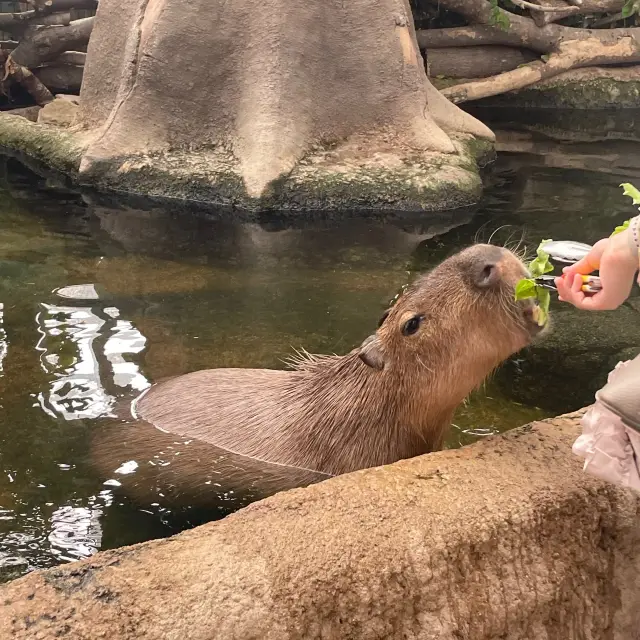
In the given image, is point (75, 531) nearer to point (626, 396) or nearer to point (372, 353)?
point (372, 353)

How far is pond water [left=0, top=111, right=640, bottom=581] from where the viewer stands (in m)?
2.92

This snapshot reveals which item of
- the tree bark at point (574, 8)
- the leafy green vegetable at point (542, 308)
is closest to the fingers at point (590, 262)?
the leafy green vegetable at point (542, 308)

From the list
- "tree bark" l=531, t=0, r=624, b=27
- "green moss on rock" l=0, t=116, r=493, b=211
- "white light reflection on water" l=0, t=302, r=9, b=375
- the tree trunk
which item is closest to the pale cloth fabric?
"white light reflection on water" l=0, t=302, r=9, b=375

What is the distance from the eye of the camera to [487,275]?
2492mm

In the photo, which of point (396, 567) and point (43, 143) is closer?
point (396, 567)

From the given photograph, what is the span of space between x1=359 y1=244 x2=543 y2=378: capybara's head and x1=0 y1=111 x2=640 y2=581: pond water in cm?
76

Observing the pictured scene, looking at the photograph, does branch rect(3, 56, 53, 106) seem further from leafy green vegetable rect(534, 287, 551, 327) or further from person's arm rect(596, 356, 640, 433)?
person's arm rect(596, 356, 640, 433)

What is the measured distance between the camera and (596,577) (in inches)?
83.4

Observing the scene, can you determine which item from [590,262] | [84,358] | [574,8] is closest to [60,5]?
[574,8]

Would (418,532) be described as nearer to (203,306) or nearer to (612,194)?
(203,306)

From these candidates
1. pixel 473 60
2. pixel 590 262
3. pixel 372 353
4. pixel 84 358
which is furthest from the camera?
pixel 473 60

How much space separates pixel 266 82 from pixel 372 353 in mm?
4802

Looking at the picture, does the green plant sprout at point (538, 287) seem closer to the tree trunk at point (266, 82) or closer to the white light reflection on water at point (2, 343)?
the white light reflection on water at point (2, 343)

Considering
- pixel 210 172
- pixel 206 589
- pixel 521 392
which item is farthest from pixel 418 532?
pixel 210 172
